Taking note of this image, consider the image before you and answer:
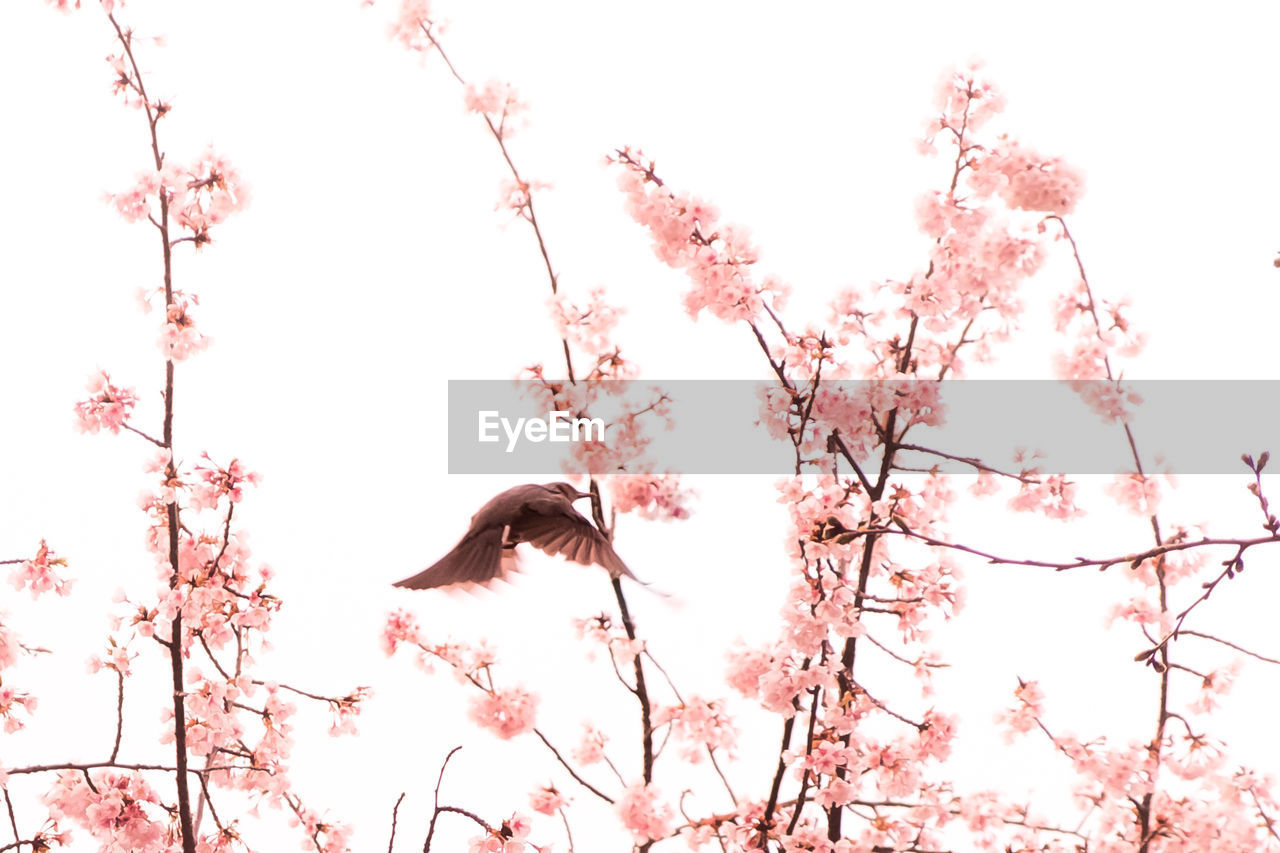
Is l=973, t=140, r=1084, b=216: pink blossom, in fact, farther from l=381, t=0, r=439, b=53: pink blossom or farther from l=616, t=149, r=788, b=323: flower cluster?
l=381, t=0, r=439, b=53: pink blossom

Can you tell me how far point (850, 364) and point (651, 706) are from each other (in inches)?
11.2

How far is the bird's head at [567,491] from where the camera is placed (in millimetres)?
869

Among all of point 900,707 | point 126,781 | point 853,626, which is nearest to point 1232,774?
point 900,707

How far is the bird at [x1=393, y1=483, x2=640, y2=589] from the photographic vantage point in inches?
32.8

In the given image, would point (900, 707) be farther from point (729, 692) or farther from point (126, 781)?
point (126, 781)

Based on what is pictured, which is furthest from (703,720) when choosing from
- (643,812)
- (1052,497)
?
(1052,497)

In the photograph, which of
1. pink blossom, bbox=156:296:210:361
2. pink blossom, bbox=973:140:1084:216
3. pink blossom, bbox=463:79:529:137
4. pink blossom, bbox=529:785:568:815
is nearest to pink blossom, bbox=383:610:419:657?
pink blossom, bbox=529:785:568:815

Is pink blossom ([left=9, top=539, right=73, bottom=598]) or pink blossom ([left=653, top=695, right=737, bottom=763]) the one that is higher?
pink blossom ([left=9, top=539, right=73, bottom=598])

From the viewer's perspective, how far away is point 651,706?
2.93ft
